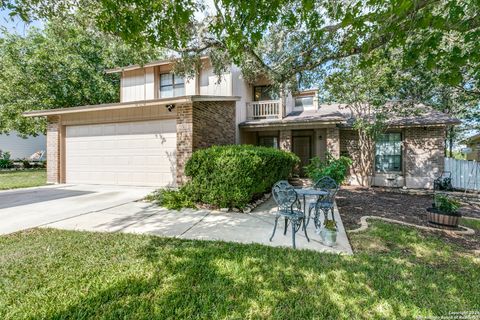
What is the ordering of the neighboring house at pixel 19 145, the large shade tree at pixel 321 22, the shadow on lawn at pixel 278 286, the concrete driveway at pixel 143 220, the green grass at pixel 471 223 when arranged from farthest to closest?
1. the neighboring house at pixel 19 145
2. the green grass at pixel 471 223
3. the concrete driveway at pixel 143 220
4. the large shade tree at pixel 321 22
5. the shadow on lawn at pixel 278 286

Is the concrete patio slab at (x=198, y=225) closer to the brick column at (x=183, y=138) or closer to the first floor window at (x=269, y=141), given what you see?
the brick column at (x=183, y=138)

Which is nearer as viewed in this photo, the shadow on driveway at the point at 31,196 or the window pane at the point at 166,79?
the shadow on driveway at the point at 31,196

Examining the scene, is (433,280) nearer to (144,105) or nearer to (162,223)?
(162,223)

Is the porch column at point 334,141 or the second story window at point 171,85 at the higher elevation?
the second story window at point 171,85

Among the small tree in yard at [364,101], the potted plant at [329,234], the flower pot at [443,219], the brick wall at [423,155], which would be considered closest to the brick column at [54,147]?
the potted plant at [329,234]

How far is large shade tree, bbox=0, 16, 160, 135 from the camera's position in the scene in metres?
15.0

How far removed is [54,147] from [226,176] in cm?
895

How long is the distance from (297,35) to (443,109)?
14.3 metres

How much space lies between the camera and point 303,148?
13008 mm

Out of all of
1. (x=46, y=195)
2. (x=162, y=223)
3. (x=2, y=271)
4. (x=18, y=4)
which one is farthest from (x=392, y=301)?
(x=46, y=195)

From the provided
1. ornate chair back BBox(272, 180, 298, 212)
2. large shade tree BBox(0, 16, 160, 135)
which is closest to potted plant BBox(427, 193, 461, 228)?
ornate chair back BBox(272, 180, 298, 212)

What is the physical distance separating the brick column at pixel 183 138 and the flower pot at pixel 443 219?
6646mm

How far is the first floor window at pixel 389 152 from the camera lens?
10.9 metres

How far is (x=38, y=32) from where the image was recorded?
55.4ft
